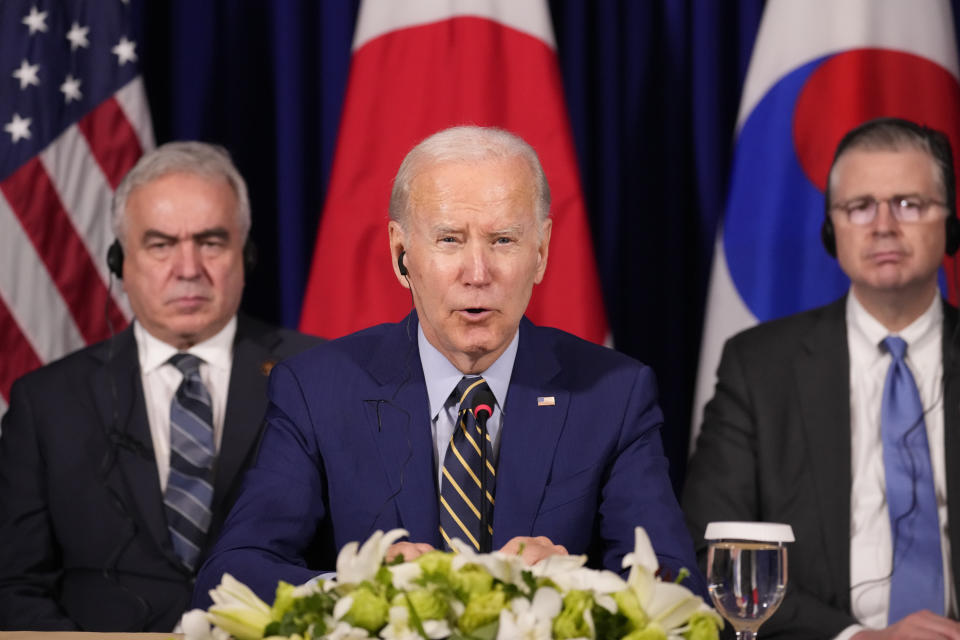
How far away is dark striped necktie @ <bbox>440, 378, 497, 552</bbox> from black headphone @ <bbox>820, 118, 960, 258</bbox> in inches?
60.9

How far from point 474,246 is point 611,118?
2.01 m

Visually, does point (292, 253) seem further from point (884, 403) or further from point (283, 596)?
point (283, 596)

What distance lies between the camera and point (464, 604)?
3.59 ft

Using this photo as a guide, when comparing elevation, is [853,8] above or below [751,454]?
above

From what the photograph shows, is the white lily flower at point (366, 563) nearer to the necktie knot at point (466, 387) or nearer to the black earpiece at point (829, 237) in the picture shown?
the necktie knot at point (466, 387)

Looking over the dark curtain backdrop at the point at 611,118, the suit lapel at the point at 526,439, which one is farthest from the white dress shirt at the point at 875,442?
the suit lapel at the point at 526,439

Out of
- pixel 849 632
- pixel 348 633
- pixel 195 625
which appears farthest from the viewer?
pixel 849 632

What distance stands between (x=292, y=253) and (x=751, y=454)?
1.69 m

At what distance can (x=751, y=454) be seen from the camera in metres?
3.03

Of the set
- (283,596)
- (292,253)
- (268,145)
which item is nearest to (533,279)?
(283,596)

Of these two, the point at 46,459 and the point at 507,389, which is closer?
the point at 507,389

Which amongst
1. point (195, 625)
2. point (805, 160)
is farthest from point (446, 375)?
point (805, 160)

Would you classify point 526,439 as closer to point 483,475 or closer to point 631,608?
point 483,475

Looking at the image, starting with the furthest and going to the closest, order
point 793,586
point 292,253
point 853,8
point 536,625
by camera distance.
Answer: point 292,253
point 853,8
point 793,586
point 536,625
